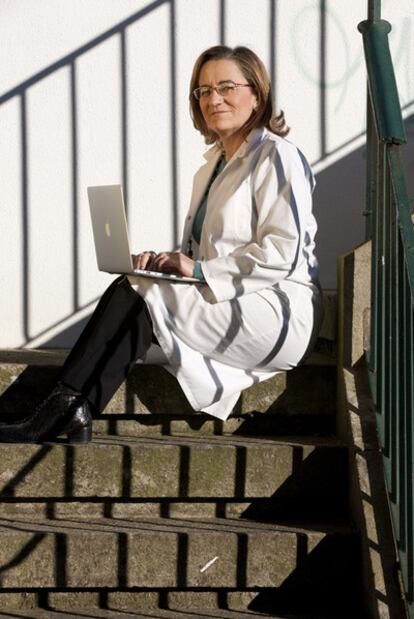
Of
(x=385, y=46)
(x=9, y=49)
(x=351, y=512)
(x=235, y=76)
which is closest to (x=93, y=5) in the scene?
(x=9, y=49)

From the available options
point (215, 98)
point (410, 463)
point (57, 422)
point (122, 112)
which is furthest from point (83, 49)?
point (410, 463)

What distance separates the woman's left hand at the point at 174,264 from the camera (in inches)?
171

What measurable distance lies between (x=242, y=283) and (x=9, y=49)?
1852mm

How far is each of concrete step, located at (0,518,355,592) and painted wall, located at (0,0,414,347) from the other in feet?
6.07

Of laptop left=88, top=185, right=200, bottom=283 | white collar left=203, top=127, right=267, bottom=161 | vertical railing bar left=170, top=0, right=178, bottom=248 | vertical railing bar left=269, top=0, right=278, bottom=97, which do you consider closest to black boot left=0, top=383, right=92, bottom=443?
laptop left=88, top=185, right=200, bottom=283

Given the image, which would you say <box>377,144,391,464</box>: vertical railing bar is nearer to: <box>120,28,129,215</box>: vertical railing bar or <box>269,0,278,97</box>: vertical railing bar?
<box>269,0,278,97</box>: vertical railing bar

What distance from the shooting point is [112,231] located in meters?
4.09

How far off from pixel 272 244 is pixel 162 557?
110 cm

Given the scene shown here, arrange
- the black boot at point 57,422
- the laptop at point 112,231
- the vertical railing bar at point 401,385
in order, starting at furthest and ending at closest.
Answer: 1. the black boot at point 57,422
2. the laptop at point 112,231
3. the vertical railing bar at point 401,385

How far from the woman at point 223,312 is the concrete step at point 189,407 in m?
0.07

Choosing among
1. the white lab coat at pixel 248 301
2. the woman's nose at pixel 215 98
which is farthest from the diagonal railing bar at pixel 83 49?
the white lab coat at pixel 248 301

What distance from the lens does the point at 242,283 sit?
433 cm

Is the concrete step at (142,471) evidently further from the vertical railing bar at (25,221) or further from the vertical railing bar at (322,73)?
the vertical railing bar at (322,73)

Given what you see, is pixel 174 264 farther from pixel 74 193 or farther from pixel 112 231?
pixel 74 193
